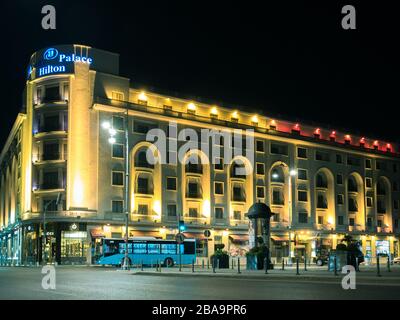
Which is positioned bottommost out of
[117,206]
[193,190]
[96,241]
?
[96,241]

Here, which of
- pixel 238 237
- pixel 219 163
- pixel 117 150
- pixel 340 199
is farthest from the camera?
pixel 340 199

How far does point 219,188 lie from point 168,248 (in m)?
20.3

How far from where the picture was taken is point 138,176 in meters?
66.9

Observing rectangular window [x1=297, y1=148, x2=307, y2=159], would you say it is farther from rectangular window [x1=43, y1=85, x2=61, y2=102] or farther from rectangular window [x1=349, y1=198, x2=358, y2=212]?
rectangular window [x1=43, y1=85, x2=61, y2=102]

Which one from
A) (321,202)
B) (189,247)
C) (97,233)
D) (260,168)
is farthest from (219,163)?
(321,202)

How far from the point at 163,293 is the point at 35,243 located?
159 ft

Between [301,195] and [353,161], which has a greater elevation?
[353,161]

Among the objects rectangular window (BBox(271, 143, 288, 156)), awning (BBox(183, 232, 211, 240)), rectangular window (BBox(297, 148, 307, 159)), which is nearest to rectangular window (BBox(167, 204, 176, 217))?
awning (BBox(183, 232, 211, 240))

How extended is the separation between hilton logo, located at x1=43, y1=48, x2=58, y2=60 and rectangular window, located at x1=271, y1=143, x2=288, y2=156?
31.6m

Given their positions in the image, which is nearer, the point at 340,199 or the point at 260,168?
the point at 260,168

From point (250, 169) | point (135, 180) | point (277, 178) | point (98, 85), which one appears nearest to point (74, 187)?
point (135, 180)

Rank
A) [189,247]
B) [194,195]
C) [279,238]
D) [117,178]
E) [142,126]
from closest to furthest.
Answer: [189,247] → [117,178] → [142,126] → [194,195] → [279,238]

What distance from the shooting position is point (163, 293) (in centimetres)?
1886

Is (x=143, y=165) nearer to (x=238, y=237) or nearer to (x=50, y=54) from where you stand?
(x=50, y=54)
